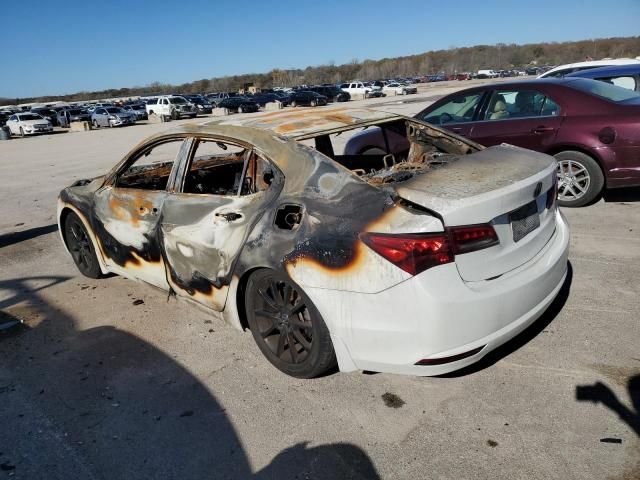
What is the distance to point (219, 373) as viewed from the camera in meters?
→ 3.34

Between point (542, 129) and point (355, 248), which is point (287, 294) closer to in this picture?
point (355, 248)

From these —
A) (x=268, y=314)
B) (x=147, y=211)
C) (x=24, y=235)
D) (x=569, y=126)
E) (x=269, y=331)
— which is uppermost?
(x=569, y=126)

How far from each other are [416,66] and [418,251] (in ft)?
497

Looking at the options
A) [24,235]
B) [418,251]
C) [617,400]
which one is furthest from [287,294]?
[24,235]

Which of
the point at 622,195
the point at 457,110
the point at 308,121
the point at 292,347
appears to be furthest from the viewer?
the point at 457,110

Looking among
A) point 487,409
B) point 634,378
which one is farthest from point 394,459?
point 634,378

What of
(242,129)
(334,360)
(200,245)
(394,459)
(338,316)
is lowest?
(394,459)

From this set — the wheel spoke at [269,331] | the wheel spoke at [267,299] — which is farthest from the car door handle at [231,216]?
Result: the wheel spoke at [269,331]

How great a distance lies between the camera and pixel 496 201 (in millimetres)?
2615

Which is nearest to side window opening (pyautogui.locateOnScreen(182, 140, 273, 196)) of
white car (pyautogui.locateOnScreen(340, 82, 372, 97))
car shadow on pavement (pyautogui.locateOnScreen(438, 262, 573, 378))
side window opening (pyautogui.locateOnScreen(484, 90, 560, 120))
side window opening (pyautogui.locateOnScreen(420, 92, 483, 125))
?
car shadow on pavement (pyautogui.locateOnScreen(438, 262, 573, 378))

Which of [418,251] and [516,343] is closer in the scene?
[418,251]

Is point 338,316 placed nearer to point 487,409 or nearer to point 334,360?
point 334,360

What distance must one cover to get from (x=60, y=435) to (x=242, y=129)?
2.13 meters

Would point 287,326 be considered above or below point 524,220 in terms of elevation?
below
